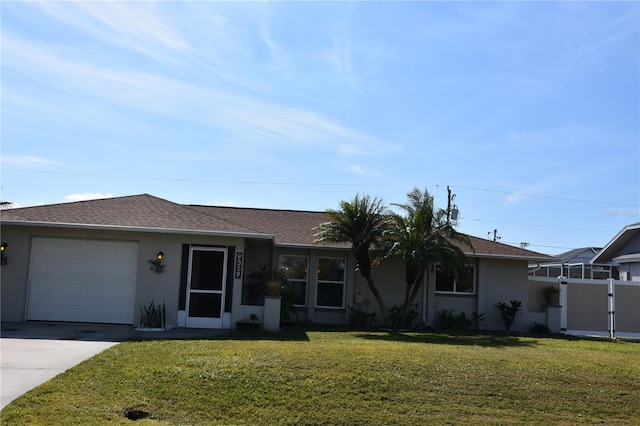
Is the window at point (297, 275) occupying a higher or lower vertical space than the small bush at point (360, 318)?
higher

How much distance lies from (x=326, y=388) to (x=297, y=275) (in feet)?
36.9

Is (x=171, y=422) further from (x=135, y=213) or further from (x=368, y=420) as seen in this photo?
(x=135, y=213)

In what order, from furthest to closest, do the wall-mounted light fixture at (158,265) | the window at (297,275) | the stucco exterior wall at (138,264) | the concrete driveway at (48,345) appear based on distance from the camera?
the window at (297,275) < the wall-mounted light fixture at (158,265) < the stucco exterior wall at (138,264) < the concrete driveway at (48,345)

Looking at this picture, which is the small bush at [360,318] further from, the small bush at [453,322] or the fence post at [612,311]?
the fence post at [612,311]

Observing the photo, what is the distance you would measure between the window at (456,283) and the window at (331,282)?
11.1 ft

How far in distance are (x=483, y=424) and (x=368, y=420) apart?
63.0 inches

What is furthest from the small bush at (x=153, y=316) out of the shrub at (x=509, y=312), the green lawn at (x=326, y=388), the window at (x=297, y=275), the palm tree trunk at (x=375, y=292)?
the shrub at (x=509, y=312)

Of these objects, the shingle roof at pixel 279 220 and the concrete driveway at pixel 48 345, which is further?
the shingle roof at pixel 279 220

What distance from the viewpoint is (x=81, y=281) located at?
52.3 feet

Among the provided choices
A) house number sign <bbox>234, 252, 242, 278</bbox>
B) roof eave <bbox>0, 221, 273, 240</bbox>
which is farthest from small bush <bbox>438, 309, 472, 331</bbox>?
roof eave <bbox>0, 221, 273, 240</bbox>

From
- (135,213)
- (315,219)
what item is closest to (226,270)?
(135,213)

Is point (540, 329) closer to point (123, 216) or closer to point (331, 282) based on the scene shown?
point (331, 282)

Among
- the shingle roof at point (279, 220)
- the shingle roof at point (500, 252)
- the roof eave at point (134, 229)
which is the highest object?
the shingle roof at point (279, 220)

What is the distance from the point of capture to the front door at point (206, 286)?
16.4 metres
